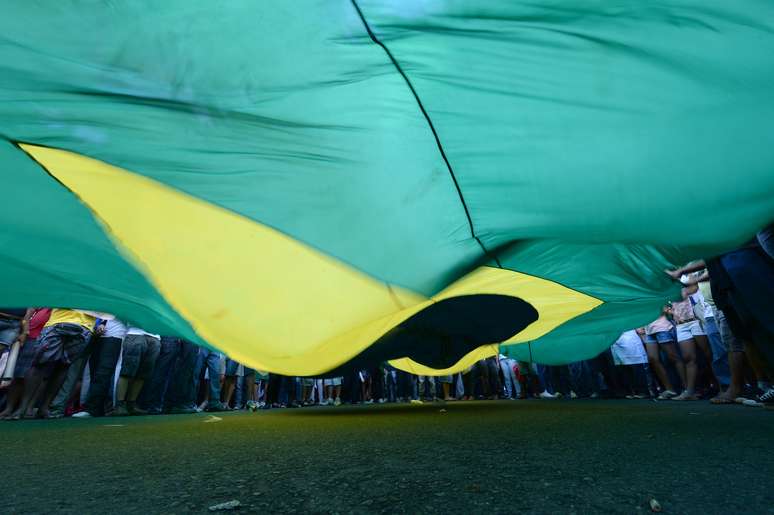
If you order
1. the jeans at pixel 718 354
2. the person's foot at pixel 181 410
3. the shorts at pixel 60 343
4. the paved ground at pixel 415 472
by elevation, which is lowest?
the paved ground at pixel 415 472

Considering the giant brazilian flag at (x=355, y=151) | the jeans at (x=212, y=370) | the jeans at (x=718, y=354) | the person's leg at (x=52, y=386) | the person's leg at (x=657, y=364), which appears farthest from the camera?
the jeans at (x=212, y=370)

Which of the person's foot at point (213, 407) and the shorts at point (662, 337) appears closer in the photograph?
the shorts at point (662, 337)

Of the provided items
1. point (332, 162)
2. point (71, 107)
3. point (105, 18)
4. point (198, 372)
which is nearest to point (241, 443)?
point (332, 162)

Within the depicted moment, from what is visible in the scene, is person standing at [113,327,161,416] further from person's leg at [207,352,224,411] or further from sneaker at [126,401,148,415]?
person's leg at [207,352,224,411]

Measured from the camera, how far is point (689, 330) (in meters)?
4.10

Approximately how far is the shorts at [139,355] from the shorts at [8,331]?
858mm

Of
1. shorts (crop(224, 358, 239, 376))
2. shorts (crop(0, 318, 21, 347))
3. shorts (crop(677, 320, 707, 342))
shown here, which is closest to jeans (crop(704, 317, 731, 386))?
shorts (crop(677, 320, 707, 342))

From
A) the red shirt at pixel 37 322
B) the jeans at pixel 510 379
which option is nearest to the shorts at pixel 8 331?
the red shirt at pixel 37 322

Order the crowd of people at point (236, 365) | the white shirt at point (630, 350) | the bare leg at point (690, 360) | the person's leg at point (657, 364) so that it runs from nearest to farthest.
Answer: the crowd of people at point (236, 365) → the bare leg at point (690, 360) → the person's leg at point (657, 364) → the white shirt at point (630, 350)

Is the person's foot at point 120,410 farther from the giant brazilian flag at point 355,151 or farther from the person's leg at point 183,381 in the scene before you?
the giant brazilian flag at point 355,151

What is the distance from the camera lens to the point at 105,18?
1.12m

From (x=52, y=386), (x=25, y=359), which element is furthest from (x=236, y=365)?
(x=25, y=359)

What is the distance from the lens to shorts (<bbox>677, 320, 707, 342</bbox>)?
405 centimetres

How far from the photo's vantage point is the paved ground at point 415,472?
0.87 metres
